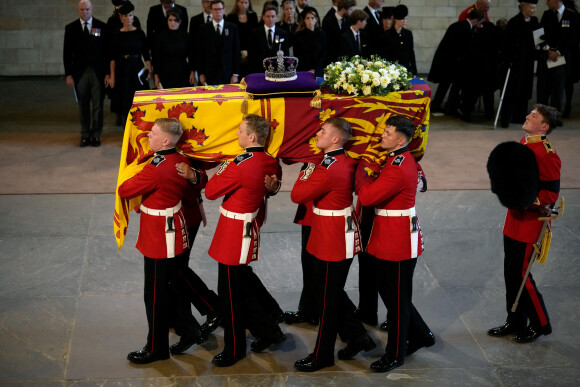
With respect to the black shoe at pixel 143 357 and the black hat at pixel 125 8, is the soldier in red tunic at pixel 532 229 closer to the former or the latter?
the black shoe at pixel 143 357

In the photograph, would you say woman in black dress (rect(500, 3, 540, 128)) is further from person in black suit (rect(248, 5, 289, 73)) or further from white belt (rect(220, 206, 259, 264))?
white belt (rect(220, 206, 259, 264))

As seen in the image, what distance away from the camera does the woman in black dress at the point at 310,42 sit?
9.45 metres

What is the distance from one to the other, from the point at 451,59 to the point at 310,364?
22.6 ft

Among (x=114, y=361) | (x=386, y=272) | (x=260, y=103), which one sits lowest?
(x=114, y=361)

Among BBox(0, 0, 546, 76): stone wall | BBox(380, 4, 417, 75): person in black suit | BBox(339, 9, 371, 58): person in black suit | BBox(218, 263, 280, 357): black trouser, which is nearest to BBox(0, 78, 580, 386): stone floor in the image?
BBox(218, 263, 280, 357): black trouser

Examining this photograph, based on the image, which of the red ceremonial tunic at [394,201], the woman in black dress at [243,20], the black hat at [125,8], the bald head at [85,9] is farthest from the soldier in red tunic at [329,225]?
the woman in black dress at [243,20]

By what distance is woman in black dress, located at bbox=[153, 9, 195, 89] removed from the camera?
9133mm

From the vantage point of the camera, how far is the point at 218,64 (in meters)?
9.14

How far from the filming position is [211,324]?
479 centimetres

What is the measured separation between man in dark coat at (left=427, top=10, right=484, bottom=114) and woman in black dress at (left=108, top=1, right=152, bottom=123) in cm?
387

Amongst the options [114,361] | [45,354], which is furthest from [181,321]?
[45,354]

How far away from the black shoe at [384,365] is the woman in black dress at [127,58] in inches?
222

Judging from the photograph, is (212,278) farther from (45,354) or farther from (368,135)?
(368,135)

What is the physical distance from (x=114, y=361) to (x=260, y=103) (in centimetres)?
172
